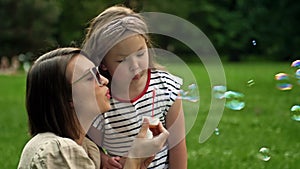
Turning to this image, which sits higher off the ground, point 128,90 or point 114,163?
point 128,90

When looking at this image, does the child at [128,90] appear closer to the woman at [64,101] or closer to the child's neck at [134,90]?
the child's neck at [134,90]

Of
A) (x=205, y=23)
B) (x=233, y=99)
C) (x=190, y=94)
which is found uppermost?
(x=190, y=94)

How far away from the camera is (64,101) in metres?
2.41

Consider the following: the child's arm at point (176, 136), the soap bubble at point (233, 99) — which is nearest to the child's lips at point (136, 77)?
the child's arm at point (176, 136)

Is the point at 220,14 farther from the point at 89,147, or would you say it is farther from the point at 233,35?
the point at 89,147

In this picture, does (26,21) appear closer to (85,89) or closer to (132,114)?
(132,114)

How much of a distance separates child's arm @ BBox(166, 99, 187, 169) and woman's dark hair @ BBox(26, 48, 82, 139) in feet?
2.23

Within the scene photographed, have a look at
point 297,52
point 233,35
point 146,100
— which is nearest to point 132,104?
point 146,100

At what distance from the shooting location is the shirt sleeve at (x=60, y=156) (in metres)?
2.24

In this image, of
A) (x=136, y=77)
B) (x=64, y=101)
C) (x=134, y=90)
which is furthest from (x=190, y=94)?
(x=64, y=101)

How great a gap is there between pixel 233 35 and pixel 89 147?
37665mm

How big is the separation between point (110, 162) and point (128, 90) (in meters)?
0.33

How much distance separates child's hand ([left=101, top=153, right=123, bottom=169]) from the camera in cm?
289

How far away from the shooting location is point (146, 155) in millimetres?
2609
